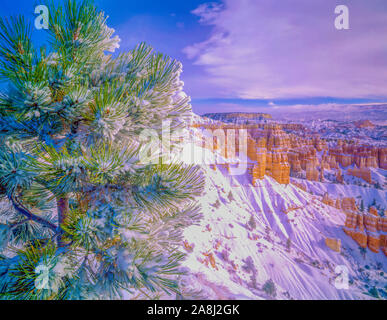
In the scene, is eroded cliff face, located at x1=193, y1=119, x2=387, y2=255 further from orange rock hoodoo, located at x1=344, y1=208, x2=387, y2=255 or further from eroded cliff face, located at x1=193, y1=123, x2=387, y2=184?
orange rock hoodoo, located at x1=344, y1=208, x2=387, y2=255

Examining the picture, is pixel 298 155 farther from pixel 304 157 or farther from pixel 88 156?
pixel 88 156

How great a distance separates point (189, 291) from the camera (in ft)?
3.69

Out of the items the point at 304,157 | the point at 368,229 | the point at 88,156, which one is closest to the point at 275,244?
the point at 368,229

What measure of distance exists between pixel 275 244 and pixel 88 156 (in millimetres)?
15156

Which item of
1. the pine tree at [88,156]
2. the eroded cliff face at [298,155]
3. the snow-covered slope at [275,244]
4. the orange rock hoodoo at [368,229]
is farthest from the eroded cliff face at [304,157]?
the pine tree at [88,156]

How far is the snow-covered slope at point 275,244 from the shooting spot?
8957 millimetres

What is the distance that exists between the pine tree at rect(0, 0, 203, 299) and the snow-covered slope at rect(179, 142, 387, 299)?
2.80m

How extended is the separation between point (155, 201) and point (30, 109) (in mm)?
626

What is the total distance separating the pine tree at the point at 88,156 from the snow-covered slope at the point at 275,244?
9.18ft

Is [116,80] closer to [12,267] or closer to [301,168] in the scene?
[12,267]

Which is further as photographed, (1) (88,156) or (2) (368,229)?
(2) (368,229)

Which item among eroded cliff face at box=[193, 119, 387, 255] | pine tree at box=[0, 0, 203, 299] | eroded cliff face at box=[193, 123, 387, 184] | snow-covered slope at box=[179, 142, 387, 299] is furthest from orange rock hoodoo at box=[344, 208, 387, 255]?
pine tree at box=[0, 0, 203, 299]

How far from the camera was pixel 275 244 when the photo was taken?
Answer: 13.0 metres

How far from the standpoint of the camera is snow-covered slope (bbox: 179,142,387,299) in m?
8.96
